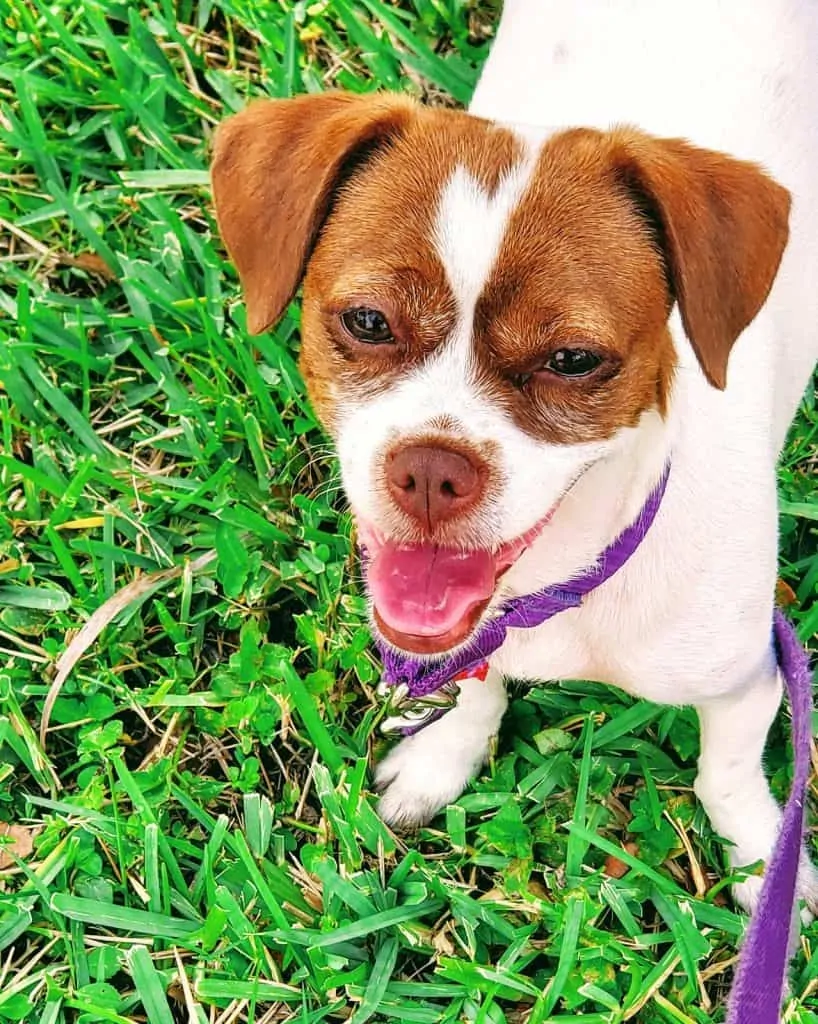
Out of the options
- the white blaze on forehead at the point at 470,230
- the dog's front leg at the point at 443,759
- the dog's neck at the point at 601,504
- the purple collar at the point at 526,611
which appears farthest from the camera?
the dog's front leg at the point at 443,759

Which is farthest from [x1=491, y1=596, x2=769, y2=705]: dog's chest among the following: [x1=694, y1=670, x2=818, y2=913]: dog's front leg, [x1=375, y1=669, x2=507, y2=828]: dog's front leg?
[x1=375, y1=669, x2=507, y2=828]: dog's front leg

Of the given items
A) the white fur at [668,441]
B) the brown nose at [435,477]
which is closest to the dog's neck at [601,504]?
the white fur at [668,441]

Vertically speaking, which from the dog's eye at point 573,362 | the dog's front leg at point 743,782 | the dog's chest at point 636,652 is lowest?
the dog's front leg at point 743,782

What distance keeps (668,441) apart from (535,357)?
0.42m

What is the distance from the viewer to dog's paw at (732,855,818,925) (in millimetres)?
3428

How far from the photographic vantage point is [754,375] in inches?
118

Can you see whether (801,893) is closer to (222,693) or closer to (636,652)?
(636,652)

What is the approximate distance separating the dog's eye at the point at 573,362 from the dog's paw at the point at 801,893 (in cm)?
172

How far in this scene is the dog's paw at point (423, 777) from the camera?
3568 millimetres

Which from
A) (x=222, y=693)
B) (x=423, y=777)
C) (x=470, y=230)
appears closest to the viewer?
(x=470, y=230)

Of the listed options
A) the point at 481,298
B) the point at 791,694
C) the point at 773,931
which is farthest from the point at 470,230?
the point at 773,931

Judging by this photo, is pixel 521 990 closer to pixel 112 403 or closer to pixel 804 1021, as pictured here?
pixel 804 1021

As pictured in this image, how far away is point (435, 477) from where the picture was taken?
7.91 feet

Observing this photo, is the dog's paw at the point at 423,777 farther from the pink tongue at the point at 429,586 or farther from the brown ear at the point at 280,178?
the brown ear at the point at 280,178
